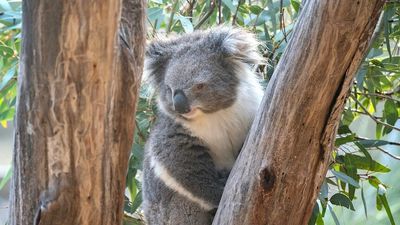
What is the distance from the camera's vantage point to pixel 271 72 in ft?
10.0

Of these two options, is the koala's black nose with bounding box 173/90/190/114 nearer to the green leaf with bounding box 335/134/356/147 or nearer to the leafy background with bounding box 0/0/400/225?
the leafy background with bounding box 0/0/400/225

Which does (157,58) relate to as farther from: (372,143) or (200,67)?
(372,143)

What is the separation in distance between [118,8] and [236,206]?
2.57 feet

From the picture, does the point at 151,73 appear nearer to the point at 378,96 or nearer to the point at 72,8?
the point at 378,96

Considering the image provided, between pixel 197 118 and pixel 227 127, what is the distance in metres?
0.14

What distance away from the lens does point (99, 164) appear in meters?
1.60

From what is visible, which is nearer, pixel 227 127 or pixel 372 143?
pixel 227 127

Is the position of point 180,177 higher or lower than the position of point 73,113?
lower

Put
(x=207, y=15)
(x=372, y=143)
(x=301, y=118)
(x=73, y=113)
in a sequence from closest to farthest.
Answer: (x=73, y=113) → (x=301, y=118) → (x=372, y=143) → (x=207, y=15)

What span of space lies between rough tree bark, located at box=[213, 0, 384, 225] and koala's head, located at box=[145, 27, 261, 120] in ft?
1.92

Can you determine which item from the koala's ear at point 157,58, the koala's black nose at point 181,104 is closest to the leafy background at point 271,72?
the koala's ear at point 157,58

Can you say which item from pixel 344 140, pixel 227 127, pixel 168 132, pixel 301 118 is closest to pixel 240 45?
pixel 227 127

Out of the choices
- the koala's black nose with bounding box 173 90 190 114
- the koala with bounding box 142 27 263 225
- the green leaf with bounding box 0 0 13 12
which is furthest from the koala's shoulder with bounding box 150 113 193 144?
the green leaf with bounding box 0 0 13 12

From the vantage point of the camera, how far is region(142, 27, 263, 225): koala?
8.29 ft
